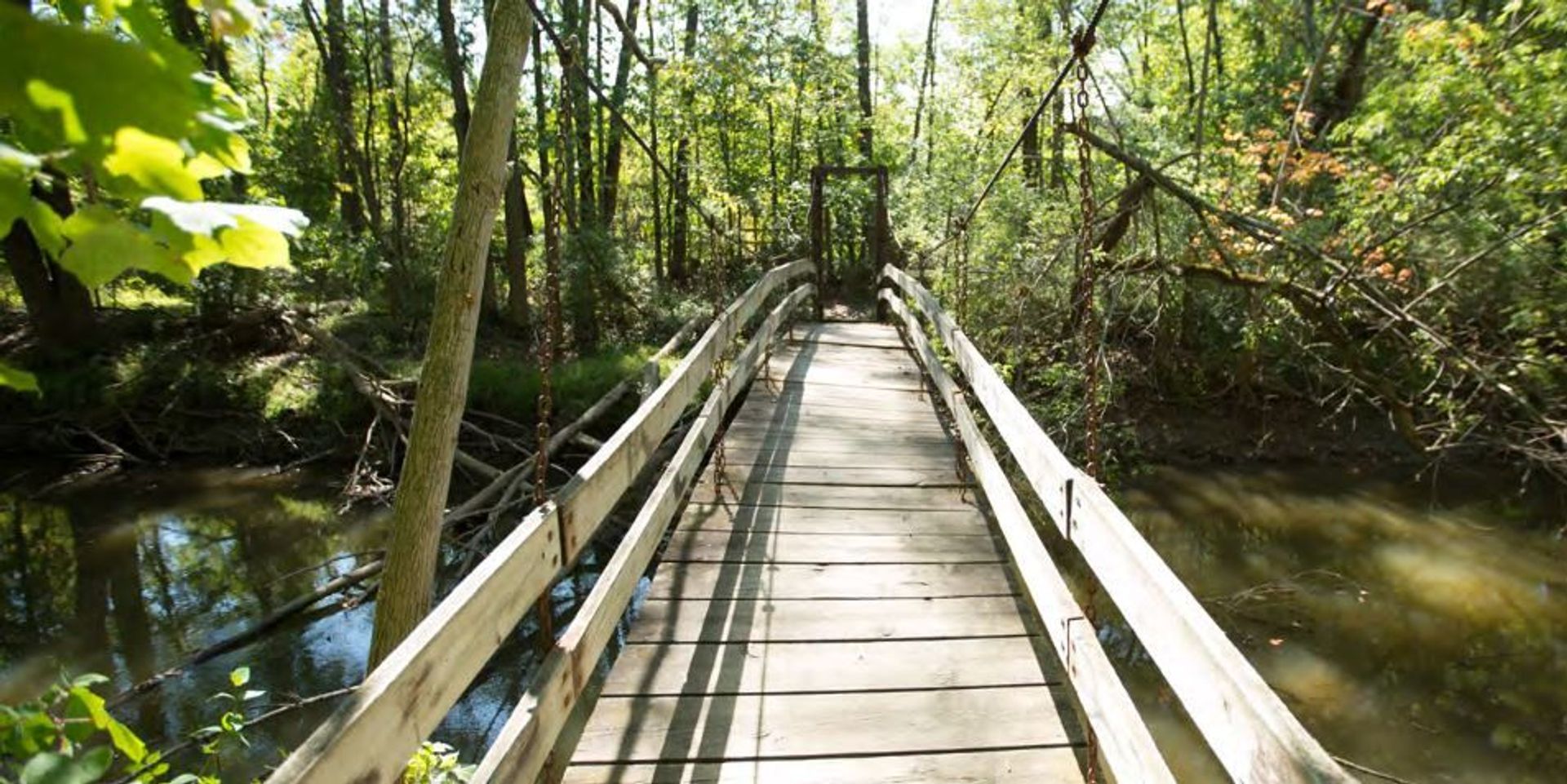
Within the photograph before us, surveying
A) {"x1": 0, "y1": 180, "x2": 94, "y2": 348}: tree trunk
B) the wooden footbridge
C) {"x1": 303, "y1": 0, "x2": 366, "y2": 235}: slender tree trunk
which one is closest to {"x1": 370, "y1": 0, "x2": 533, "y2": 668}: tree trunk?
the wooden footbridge

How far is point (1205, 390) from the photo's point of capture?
389 inches

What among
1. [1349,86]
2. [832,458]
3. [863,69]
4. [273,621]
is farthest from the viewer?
[863,69]

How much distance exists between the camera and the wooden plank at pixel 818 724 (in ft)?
7.06

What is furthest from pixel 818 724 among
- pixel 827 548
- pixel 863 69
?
pixel 863 69

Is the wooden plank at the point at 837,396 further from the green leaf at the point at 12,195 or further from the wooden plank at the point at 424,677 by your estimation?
the green leaf at the point at 12,195

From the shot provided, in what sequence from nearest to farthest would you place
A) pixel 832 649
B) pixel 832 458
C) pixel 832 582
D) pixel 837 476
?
1. pixel 832 649
2. pixel 832 582
3. pixel 837 476
4. pixel 832 458

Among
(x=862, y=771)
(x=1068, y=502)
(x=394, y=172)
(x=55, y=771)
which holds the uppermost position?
(x=394, y=172)

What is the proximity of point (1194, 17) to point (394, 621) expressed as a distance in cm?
1638

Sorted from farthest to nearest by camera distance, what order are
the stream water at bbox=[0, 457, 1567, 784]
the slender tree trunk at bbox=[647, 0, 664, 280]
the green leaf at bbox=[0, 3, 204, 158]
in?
1. the slender tree trunk at bbox=[647, 0, 664, 280]
2. the stream water at bbox=[0, 457, 1567, 784]
3. the green leaf at bbox=[0, 3, 204, 158]

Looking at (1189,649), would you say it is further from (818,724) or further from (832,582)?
(832,582)

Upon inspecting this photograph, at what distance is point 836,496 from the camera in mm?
4035

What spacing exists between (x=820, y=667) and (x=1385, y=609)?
5521 millimetres

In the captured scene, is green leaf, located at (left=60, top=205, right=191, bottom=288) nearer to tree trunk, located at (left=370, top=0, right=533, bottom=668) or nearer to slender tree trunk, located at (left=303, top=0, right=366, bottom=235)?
tree trunk, located at (left=370, top=0, right=533, bottom=668)

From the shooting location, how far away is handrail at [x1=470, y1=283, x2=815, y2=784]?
1.53 metres
